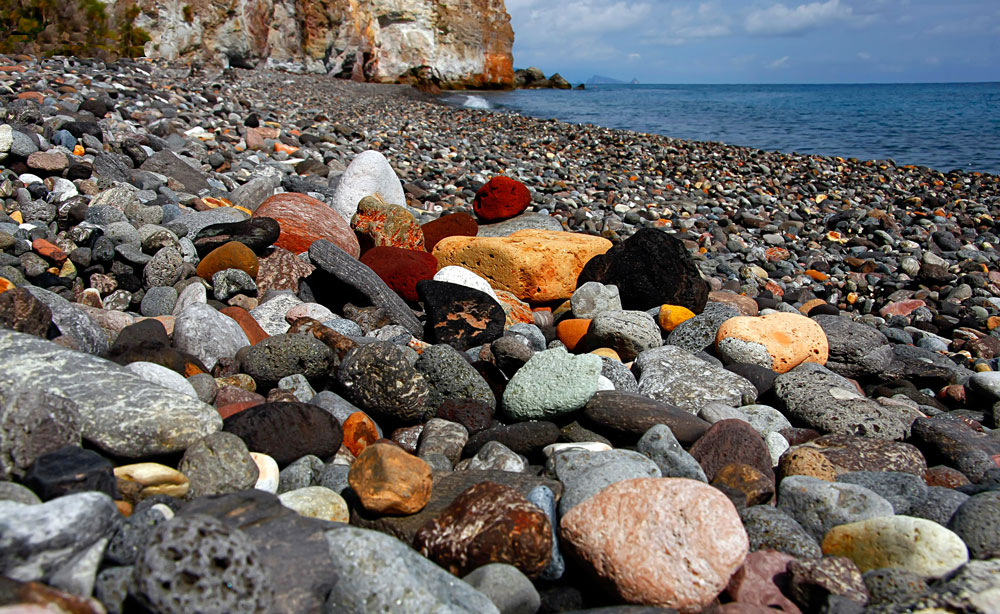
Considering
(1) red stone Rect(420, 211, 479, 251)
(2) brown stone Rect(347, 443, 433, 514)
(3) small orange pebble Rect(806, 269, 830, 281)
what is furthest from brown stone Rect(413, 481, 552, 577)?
(3) small orange pebble Rect(806, 269, 830, 281)

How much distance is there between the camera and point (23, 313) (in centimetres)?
309

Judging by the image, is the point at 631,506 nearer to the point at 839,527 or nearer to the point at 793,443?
the point at 839,527

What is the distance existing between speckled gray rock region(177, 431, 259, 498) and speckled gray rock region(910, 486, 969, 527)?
2707mm

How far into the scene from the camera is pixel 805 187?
37.5 ft

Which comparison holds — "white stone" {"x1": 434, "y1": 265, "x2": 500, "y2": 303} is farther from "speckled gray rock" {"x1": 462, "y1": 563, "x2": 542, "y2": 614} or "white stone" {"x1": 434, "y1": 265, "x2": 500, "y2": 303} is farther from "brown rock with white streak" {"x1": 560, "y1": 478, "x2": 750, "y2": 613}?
"speckled gray rock" {"x1": 462, "y1": 563, "x2": 542, "y2": 614}

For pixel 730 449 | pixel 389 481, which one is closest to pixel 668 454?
pixel 730 449

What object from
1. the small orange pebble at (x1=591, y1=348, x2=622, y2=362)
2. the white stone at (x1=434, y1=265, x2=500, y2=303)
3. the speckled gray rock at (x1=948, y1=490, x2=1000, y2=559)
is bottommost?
the speckled gray rock at (x1=948, y1=490, x2=1000, y2=559)

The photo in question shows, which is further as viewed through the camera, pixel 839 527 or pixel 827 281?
pixel 827 281

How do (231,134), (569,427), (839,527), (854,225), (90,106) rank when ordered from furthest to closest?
(231,134) → (854,225) → (90,106) → (569,427) → (839,527)

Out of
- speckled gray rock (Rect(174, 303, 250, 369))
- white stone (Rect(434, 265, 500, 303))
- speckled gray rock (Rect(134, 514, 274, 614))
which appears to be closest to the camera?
speckled gray rock (Rect(134, 514, 274, 614))

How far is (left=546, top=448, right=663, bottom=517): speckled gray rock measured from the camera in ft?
7.93

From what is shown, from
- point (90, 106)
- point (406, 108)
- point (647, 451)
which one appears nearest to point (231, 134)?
point (90, 106)

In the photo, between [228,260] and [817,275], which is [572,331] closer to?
[228,260]

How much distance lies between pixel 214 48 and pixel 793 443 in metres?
31.1
